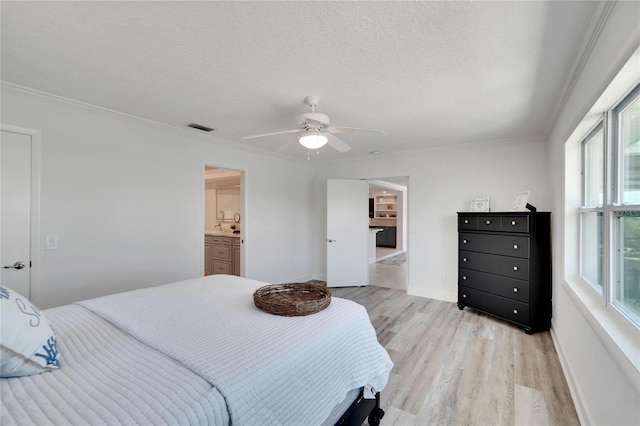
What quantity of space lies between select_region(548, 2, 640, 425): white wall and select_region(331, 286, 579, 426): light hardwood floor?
0.56 feet

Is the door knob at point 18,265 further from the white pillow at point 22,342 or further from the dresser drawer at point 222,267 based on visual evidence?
the dresser drawer at point 222,267

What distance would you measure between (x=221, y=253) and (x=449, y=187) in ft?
13.4

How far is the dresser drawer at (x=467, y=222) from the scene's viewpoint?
3611 mm

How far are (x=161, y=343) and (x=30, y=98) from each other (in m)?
2.60

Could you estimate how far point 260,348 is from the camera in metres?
1.23

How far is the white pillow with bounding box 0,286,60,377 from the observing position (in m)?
0.96

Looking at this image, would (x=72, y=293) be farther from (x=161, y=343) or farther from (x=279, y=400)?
(x=279, y=400)

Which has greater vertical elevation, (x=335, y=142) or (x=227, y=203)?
(x=335, y=142)

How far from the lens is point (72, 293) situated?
2.62 metres

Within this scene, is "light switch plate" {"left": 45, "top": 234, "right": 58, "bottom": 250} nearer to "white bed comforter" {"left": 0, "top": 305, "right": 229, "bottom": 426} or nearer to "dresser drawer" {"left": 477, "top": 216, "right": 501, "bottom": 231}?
"white bed comforter" {"left": 0, "top": 305, "right": 229, "bottom": 426}

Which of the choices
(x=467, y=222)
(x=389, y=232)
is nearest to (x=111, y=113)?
(x=467, y=222)

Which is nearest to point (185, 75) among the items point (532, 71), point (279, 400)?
point (279, 400)

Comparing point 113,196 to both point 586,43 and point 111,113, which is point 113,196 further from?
point 586,43

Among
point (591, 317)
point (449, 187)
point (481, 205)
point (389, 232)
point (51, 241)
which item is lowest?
point (389, 232)
